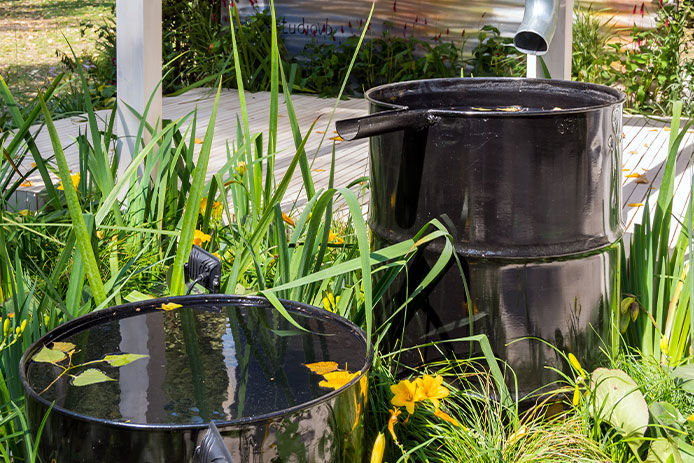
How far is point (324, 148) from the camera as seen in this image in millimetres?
4535

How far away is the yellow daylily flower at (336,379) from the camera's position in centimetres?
107

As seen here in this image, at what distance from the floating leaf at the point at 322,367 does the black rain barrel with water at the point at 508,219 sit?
365 mm

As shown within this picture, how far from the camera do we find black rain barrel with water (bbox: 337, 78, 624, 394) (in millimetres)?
1471

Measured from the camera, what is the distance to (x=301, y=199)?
3.28 meters

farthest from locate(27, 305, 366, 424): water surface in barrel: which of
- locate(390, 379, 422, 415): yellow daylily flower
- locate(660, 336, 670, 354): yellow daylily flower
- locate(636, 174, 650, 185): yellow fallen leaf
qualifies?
locate(636, 174, 650, 185): yellow fallen leaf

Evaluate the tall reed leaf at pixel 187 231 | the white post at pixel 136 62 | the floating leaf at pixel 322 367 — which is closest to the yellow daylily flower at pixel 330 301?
the tall reed leaf at pixel 187 231

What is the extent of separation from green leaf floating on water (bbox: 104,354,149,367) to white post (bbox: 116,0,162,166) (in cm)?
138

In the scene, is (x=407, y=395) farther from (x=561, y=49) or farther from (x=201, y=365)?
(x=561, y=49)

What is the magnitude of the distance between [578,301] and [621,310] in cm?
32

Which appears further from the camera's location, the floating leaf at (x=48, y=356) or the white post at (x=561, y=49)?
the white post at (x=561, y=49)

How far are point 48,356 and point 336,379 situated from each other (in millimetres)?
405

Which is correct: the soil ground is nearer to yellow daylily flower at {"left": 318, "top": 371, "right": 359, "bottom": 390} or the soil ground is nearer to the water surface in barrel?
the water surface in barrel

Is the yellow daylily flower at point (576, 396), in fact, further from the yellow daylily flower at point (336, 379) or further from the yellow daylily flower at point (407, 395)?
the yellow daylily flower at point (336, 379)

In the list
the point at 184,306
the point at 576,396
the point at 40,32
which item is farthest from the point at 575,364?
the point at 40,32
